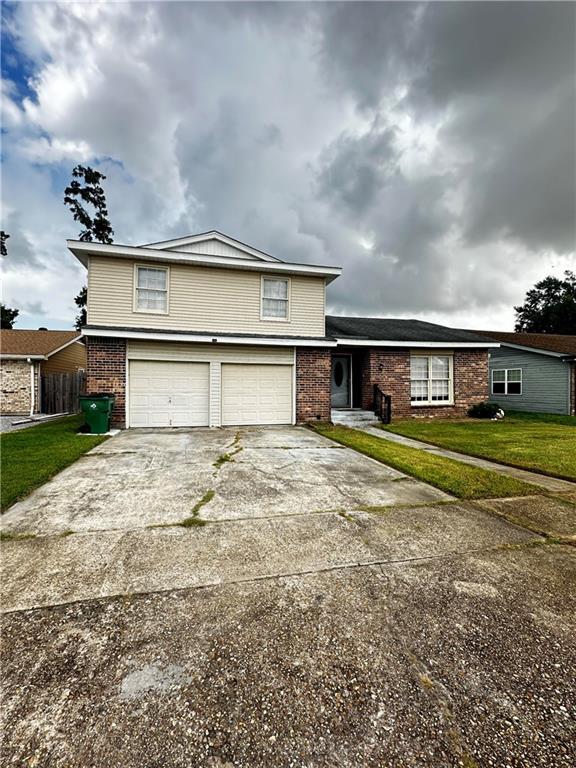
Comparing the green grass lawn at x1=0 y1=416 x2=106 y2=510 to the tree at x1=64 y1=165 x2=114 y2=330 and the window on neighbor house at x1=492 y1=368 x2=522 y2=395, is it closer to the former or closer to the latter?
the window on neighbor house at x1=492 y1=368 x2=522 y2=395

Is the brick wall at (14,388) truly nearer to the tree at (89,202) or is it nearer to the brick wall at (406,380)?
the tree at (89,202)

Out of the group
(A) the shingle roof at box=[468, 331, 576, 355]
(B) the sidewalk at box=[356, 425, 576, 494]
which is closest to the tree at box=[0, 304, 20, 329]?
(B) the sidewalk at box=[356, 425, 576, 494]

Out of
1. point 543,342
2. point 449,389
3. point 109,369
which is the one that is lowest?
point 449,389

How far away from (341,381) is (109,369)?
27.8ft

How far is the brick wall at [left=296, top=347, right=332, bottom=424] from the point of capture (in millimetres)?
11531

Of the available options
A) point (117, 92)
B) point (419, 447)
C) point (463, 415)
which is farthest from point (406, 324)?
point (117, 92)

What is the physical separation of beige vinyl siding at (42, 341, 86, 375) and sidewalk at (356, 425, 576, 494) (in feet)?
56.4

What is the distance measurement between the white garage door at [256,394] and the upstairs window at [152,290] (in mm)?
2877

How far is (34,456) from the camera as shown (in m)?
6.41

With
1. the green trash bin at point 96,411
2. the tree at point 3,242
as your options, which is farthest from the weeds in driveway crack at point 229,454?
the tree at point 3,242

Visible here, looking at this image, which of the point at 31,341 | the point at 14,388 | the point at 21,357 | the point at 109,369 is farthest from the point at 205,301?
the point at 31,341

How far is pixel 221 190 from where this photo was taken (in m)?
16.2

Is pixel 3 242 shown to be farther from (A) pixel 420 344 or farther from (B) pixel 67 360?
(A) pixel 420 344

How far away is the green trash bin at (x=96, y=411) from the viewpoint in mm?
9016
